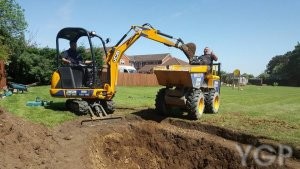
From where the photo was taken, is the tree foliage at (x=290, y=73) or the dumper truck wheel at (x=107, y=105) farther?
the tree foliage at (x=290, y=73)

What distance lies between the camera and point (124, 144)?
1177 centimetres

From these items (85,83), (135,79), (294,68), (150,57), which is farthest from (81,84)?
(294,68)

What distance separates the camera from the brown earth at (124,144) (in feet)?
29.3

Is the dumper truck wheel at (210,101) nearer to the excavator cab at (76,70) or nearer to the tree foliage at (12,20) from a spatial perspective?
the excavator cab at (76,70)

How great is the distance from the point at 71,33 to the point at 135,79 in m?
31.0

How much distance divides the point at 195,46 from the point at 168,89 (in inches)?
111

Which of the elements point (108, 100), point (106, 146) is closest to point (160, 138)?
point (106, 146)

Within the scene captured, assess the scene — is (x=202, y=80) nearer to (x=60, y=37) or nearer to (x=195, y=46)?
(x=195, y=46)

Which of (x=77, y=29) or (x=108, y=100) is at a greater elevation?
(x=77, y=29)

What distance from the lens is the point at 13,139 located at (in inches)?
365

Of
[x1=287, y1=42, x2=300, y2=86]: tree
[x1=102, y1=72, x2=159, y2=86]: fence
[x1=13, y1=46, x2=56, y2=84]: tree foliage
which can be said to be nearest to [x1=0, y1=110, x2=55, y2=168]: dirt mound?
[x1=13, y1=46, x2=56, y2=84]: tree foliage

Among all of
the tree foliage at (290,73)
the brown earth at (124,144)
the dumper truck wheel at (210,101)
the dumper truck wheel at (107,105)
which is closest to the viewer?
the brown earth at (124,144)

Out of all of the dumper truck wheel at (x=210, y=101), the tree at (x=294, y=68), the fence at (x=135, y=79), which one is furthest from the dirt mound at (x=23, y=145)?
the tree at (x=294, y=68)

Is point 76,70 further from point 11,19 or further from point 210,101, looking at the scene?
point 11,19
